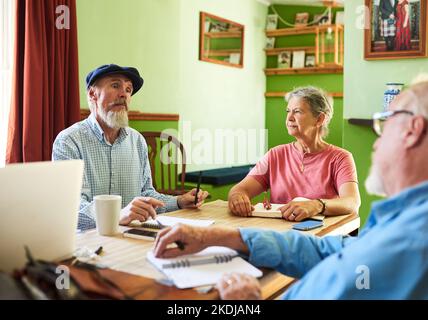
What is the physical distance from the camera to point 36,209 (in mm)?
1032

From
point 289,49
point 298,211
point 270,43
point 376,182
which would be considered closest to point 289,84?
point 289,49

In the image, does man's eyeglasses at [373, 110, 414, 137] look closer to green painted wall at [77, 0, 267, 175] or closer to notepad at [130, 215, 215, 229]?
notepad at [130, 215, 215, 229]

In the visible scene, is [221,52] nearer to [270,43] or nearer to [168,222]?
[270,43]

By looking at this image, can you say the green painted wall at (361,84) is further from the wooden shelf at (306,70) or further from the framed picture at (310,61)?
the framed picture at (310,61)

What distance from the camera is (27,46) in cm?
284

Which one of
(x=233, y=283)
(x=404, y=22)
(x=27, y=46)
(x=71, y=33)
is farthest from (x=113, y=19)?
(x=233, y=283)

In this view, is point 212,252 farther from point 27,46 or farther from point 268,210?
point 27,46

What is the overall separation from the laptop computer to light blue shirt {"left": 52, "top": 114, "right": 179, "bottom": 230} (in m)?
0.79

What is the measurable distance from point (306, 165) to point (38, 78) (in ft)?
5.56

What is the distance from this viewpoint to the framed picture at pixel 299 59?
5707mm

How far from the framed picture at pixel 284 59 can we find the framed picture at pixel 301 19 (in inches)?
13.7

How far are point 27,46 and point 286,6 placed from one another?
150 inches

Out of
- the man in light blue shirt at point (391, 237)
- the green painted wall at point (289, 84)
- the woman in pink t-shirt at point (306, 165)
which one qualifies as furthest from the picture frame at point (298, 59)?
the man in light blue shirt at point (391, 237)
